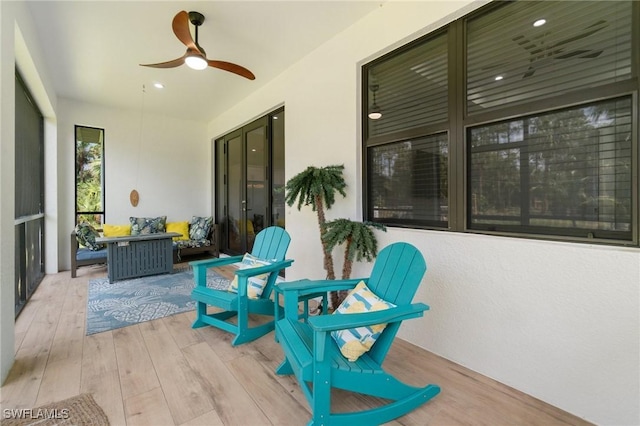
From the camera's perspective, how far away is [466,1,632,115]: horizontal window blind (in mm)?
1548

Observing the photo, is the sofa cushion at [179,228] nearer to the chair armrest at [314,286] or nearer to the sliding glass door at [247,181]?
the sliding glass door at [247,181]

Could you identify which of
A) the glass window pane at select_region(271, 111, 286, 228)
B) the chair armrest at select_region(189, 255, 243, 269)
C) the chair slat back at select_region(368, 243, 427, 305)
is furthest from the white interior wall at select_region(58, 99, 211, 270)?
the chair slat back at select_region(368, 243, 427, 305)

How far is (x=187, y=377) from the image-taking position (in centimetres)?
190

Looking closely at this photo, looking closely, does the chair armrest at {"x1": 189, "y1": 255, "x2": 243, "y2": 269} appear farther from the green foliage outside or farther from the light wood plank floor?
the green foliage outside

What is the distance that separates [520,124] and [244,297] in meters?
A: 2.45

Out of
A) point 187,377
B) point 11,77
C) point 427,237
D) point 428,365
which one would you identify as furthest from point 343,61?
point 187,377

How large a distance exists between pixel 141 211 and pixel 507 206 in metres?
6.16

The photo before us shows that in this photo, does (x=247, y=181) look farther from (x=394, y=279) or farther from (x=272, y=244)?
(x=394, y=279)

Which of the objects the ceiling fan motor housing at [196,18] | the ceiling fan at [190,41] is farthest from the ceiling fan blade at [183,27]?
the ceiling fan motor housing at [196,18]

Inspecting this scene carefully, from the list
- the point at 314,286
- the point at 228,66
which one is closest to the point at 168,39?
the point at 228,66

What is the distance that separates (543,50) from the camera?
180 cm

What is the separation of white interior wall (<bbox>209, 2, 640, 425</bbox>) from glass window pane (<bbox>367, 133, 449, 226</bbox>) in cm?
17

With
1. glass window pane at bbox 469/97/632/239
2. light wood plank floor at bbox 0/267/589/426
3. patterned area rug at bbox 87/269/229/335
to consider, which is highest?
glass window pane at bbox 469/97/632/239

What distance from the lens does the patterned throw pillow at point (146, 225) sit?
5.27 m
